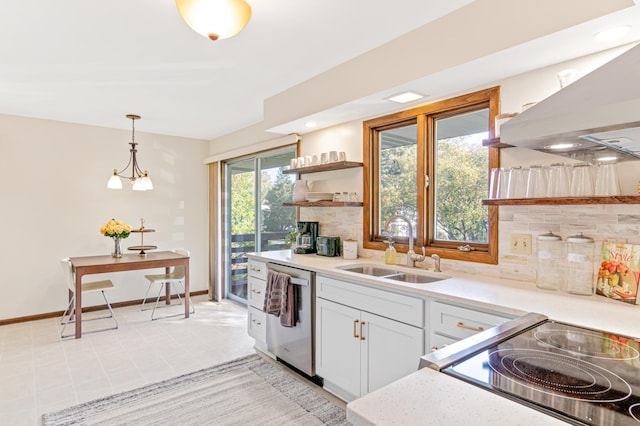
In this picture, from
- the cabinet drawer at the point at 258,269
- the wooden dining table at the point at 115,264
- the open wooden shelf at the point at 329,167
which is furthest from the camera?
the wooden dining table at the point at 115,264

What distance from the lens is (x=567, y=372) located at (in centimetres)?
101

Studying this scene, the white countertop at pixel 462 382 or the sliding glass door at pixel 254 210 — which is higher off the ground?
the sliding glass door at pixel 254 210

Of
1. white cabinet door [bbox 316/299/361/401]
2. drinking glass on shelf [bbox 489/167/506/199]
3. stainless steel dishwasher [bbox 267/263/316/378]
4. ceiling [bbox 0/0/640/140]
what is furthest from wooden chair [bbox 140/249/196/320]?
drinking glass on shelf [bbox 489/167/506/199]

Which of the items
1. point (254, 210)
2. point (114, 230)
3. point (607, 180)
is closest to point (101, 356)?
point (114, 230)

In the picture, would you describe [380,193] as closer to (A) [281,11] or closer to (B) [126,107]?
(A) [281,11]

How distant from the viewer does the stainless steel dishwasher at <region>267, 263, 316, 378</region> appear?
2695mm

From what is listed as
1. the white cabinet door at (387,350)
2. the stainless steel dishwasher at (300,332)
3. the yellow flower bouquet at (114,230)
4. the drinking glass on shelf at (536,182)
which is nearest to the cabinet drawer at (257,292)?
the stainless steel dishwasher at (300,332)

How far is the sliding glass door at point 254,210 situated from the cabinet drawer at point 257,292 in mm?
1052

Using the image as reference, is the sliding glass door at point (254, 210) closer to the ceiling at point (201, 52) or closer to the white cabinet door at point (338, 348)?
the ceiling at point (201, 52)

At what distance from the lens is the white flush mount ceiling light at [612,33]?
159 centimetres

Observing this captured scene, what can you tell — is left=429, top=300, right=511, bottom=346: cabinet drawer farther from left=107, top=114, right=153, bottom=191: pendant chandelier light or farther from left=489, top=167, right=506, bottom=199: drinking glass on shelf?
left=107, top=114, right=153, bottom=191: pendant chandelier light

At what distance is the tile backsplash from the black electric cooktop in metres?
0.74

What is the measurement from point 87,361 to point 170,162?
3012mm

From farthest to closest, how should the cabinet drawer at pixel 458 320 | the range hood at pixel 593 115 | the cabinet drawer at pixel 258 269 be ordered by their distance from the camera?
1. the cabinet drawer at pixel 258 269
2. the cabinet drawer at pixel 458 320
3. the range hood at pixel 593 115
